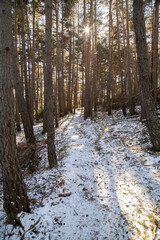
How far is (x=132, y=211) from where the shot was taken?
8.61ft

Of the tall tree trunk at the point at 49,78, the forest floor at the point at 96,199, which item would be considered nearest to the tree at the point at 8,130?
the forest floor at the point at 96,199

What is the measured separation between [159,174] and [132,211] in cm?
146

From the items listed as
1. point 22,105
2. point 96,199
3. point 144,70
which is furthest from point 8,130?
point 22,105

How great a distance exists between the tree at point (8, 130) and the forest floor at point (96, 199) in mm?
368

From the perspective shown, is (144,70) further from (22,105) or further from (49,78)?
(22,105)

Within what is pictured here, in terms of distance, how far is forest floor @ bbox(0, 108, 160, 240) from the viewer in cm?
230

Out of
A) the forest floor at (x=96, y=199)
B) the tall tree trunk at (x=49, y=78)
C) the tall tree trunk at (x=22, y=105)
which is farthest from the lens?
the tall tree trunk at (x=22, y=105)

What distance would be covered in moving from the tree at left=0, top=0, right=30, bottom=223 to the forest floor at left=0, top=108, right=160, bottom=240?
0.37 meters

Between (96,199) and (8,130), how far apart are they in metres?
2.45

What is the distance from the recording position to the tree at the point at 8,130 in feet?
7.80

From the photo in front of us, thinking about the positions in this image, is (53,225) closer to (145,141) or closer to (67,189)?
(67,189)

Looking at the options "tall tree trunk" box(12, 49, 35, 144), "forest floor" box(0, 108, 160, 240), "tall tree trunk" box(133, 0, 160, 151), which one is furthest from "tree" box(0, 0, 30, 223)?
"tall tree trunk" box(12, 49, 35, 144)

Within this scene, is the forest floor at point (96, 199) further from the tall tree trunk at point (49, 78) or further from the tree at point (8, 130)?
the tall tree trunk at point (49, 78)

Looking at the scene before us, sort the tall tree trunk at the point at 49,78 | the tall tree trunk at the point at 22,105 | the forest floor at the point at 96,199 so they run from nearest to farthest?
the forest floor at the point at 96,199
the tall tree trunk at the point at 49,78
the tall tree trunk at the point at 22,105
